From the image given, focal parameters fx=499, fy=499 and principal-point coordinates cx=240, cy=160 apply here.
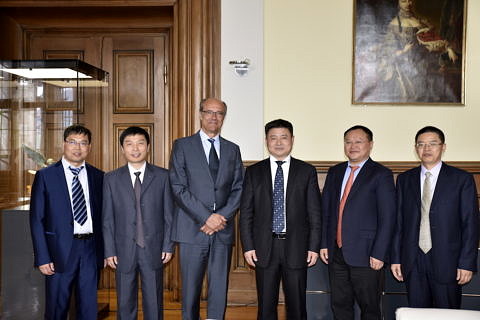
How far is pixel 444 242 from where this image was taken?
9.66 feet

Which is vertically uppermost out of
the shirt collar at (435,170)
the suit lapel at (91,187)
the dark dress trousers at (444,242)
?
the shirt collar at (435,170)

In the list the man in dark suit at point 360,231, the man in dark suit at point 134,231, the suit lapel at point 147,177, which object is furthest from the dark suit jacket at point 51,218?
the man in dark suit at point 360,231

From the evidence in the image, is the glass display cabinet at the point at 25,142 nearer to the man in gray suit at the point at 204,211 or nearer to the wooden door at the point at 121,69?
the wooden door at the point at 121,69

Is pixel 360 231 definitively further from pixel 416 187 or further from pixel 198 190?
pixel 198 190

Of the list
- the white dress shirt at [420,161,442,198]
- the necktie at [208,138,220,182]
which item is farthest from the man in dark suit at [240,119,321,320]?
the white dress shirt at [420,161,442,198]

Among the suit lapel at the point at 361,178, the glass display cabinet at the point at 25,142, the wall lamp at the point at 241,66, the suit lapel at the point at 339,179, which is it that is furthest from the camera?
the wall lamp at the point at 241,66

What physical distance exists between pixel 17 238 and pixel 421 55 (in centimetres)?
358

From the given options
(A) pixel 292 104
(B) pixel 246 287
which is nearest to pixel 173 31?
(A) pixel 292 104

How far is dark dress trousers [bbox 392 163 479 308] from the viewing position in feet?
9.62

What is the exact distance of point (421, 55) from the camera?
4348 millimetres

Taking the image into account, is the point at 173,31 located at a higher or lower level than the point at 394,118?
higher

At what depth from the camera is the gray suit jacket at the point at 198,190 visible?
318 centimetres

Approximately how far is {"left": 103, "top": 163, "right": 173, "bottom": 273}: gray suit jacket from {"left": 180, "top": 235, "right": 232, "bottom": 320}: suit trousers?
174mm

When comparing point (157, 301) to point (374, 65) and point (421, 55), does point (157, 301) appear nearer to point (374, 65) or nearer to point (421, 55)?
point (374, 65)
